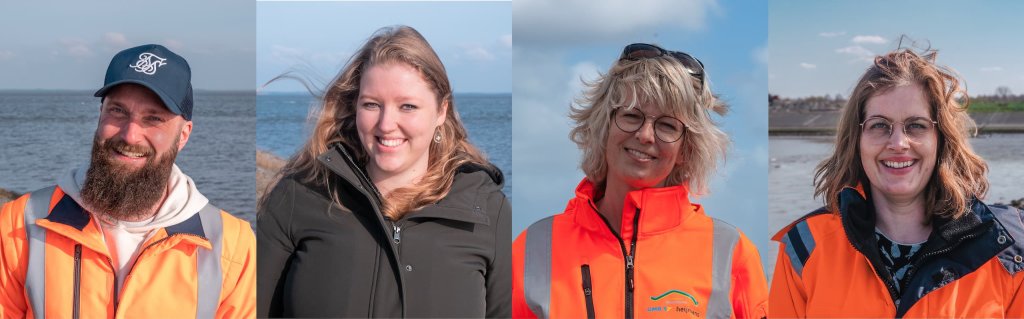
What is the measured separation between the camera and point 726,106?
324 cm

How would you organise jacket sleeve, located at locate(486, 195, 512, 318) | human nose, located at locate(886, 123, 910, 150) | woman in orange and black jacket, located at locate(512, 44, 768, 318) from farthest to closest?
1. human nose, located at locate(886, 123, 910, 150)
2. jacket sleeve, located at locate(486, 195, 512, 318)
3. woman in orange and black jacket, located at locate(512, 44, 768, 318)

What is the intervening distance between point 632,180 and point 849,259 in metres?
1.02

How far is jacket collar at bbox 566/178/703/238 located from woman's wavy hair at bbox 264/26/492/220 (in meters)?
0.55

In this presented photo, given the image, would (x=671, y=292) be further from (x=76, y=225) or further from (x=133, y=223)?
(x=76, y=225)

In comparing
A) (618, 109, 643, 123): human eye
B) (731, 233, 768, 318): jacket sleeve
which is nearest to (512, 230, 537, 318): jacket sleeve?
(618, 109, 643, 123): human eye

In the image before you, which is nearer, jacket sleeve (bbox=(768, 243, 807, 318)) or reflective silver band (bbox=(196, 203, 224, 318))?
reflective silver band (bbox=(196, 203, 224, 318))

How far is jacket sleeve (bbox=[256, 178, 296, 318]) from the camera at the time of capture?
3.05 meters

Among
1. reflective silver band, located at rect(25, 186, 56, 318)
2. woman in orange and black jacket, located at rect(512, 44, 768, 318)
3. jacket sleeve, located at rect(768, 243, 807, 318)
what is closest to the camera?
reflective silver band, located at rect(25, 186, 56, 318)

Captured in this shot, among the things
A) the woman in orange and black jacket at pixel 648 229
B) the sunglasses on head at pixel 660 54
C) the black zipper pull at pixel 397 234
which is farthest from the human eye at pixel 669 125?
the black zipper pull at pixel 397 234

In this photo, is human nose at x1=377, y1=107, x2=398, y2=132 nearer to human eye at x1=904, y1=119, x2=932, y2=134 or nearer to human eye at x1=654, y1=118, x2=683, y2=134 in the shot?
human eye at x1=654, y1=118, x2=683, y2=134

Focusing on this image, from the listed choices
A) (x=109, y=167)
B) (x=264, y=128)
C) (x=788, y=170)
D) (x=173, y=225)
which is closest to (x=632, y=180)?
(x=788, y=170)

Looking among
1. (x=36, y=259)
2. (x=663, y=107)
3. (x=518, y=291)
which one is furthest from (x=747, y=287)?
(x=36, y=259)

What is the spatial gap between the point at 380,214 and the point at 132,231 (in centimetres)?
100

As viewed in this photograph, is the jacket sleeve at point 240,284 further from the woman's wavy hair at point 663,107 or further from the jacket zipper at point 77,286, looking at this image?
the woman's wavy hair at point 663,107
